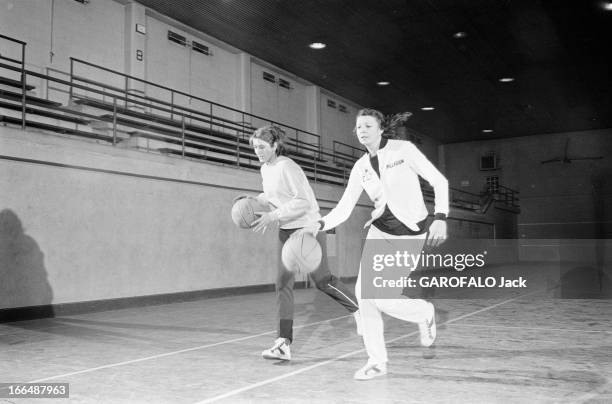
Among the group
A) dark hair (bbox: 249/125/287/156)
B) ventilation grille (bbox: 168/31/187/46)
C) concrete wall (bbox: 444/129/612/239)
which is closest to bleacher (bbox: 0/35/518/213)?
ventilation grille (bbox: 168/31/187/46)

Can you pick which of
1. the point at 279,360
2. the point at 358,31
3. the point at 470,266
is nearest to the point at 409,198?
the point at 279,360

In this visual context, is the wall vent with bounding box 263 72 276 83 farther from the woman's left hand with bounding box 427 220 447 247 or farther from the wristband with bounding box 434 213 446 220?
the woman's left hand with bounding box 427 220 447 247

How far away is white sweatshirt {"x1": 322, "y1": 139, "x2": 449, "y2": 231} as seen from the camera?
3.68m

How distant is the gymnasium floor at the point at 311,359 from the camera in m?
3.34

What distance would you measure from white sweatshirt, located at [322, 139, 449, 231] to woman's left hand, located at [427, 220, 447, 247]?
193mm

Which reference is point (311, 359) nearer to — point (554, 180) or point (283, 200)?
point (283, 200)

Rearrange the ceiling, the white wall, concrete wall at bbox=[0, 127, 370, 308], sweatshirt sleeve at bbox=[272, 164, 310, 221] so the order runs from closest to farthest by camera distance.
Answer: sweatshirt sleeve at bbox=[272, 164, 310, 221], concrete wall at bbox=[0, 127, 370, 308], the ceiling, the white wall

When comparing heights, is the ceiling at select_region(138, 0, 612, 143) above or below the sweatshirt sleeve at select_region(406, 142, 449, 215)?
above

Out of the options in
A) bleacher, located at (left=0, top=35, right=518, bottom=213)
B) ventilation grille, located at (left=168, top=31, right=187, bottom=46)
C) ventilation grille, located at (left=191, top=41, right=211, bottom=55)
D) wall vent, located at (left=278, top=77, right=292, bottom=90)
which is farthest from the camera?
wall vent, located at (left=278, top=77, right=292, bottom=90)

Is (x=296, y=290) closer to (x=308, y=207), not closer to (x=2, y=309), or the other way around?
(x=2, y=309)

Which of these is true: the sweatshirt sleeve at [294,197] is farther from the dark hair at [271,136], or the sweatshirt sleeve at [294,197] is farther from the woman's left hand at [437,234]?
the woman's left hand at [437,234]

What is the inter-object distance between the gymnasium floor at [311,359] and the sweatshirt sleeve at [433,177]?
1.10 m

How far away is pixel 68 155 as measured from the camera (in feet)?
26.5

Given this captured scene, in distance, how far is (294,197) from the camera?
14.1ft
